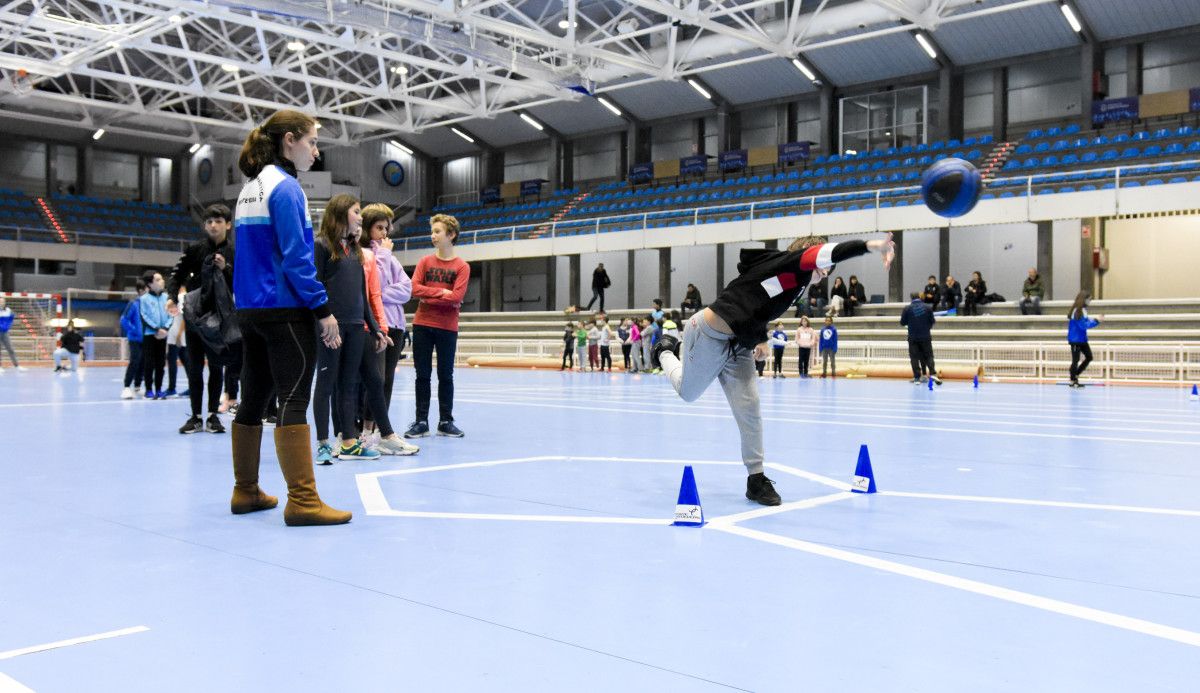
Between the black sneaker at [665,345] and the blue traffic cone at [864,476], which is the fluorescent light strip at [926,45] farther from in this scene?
the blue traffic cone at [864,476]

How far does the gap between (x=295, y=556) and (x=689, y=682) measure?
188 cm

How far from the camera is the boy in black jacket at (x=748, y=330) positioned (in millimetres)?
4660

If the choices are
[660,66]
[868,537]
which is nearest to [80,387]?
[868,537]

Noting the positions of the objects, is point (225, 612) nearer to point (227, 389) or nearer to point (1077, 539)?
point (1077, 539)

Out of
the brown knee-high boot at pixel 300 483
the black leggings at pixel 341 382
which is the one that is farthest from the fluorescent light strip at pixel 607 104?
the brown knee-high boot at pixel 300 483

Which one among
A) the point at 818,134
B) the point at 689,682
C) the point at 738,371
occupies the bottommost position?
the point at 689,682

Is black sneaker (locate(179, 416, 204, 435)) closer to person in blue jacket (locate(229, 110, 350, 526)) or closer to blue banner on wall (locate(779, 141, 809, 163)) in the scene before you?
person in blue jacket (locate(229, 110, 350, 526))

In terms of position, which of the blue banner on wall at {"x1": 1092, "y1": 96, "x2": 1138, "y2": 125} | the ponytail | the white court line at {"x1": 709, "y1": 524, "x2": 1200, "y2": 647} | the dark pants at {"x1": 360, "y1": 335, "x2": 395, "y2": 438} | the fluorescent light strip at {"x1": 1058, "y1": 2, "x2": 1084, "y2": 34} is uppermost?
the fluorescent light strip at {"x1": 1058, "y1": 2, "x2": 1084, "y2": 34}

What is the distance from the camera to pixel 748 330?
15.9ft

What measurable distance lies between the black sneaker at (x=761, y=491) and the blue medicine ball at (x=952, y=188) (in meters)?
1.91

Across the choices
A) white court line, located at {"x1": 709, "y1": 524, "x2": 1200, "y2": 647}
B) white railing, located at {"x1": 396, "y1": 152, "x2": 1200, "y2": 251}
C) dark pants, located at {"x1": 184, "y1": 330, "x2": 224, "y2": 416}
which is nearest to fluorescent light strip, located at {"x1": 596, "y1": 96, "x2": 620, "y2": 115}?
white railing, located at {"x1": 396, "y1": 152, "x2": 1200, "y2": 251}

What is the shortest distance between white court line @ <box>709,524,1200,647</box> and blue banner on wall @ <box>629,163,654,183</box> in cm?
3516

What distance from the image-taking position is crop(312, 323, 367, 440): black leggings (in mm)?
6039

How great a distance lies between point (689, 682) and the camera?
2199 mm
